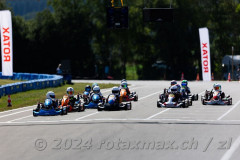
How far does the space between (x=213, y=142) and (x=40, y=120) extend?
918 centimetres

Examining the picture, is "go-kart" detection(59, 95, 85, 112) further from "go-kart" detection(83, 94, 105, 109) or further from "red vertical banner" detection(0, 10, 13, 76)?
A: "red vertical banner" detection(0, 10, 13, 76)

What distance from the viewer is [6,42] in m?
39.9

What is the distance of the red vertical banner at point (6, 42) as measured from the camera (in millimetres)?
39500

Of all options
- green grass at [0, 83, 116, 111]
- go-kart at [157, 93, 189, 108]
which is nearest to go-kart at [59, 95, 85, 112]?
go-kart at [157, 93, 189, 108]

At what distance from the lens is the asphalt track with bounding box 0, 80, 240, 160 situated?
51.4 feet

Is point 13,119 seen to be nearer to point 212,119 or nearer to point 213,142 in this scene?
point 212,119

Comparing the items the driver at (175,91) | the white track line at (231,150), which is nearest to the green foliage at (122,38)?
the driver at (175,91)

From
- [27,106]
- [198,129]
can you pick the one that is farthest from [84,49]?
[198,129]

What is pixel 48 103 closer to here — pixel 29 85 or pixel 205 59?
pixel 29 85

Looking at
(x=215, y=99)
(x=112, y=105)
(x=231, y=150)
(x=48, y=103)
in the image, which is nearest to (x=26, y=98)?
(x=112, y=105)

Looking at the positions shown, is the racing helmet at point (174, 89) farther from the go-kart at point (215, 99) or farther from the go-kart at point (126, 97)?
the go-kart at point (126, 97)

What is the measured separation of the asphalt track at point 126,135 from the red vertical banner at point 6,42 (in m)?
11.9

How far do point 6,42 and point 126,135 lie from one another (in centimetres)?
2283

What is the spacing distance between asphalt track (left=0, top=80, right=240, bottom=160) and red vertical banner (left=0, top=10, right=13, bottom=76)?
11868mm
